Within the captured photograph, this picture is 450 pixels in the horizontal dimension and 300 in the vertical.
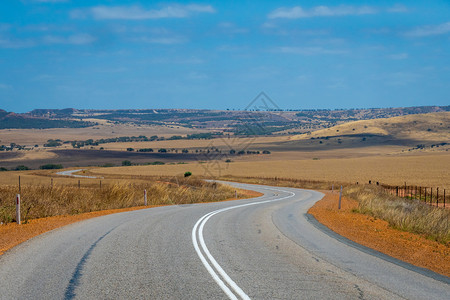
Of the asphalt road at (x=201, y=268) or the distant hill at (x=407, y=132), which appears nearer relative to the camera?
the asphalt road at (x=201, y=268)

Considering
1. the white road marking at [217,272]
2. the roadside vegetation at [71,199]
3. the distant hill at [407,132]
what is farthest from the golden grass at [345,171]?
the distant hill at [407,132]

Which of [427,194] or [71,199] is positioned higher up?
[71,199]

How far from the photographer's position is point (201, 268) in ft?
29.5

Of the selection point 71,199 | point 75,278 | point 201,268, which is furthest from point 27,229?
point 201,268

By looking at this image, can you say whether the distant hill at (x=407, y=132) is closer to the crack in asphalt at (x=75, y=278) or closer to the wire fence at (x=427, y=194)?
the wire fence at (x=427, y=194)

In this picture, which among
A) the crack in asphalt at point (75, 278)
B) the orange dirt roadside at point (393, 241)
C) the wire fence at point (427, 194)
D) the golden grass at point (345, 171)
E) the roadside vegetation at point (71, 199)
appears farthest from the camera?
the golden grass at point (345, 171)

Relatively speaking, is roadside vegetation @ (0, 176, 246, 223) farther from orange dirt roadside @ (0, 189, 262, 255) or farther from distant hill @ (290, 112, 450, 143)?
distant hill @ (290, 112, 450, 143)

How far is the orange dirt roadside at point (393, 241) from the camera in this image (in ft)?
35.1

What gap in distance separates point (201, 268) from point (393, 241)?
711 cm

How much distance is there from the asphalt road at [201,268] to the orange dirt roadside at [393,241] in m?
0.81

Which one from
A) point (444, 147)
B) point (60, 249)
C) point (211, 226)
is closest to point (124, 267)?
point (60, 249)

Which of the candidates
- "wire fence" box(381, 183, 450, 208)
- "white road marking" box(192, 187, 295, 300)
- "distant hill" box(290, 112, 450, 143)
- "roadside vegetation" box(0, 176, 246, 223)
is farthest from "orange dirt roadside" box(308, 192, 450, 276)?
"distant hill" box(290, 112, 450, 143)

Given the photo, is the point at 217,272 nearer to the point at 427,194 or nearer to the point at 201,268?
the point at 201,268

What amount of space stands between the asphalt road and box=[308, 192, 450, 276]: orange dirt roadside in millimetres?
811
